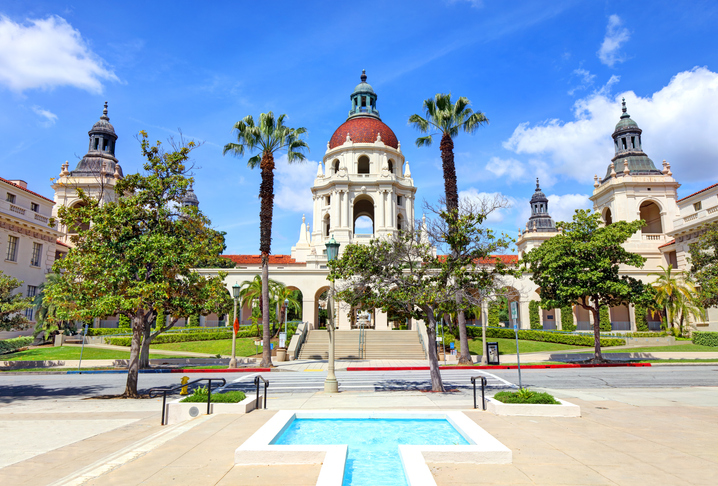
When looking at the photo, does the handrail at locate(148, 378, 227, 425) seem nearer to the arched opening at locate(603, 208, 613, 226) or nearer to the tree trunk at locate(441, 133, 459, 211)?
the tree trunk at locate(441, 133, 459, 211)

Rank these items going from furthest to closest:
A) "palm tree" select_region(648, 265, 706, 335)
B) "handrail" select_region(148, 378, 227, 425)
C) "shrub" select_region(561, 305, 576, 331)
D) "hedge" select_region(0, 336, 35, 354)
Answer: "shrub" select_region(561, 305, 576, 331), "palm tree" select_region(648, 265, 706, 335), "hedge" select_region(0, 336, 35, 354), "handrail" select_region(148, 378, 227, 425)

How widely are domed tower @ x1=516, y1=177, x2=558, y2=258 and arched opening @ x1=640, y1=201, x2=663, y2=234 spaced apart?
60.3 ft

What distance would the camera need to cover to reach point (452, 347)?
1361 inches

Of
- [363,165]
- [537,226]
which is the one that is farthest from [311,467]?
[537,226]

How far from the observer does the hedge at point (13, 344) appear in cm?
3291

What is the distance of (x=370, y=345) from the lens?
121ft

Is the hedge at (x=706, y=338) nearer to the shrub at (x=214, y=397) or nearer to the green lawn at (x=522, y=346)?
the green lawn at (x=522, y=346)

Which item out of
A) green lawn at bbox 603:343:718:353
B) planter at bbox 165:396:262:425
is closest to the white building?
planter at bbox 165:396:262:425

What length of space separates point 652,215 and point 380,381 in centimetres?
5759

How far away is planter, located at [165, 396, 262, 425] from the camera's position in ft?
36.9

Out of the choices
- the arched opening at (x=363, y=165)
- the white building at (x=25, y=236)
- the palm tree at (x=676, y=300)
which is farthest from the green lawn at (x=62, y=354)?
the palm tree at (x=676, y=300)

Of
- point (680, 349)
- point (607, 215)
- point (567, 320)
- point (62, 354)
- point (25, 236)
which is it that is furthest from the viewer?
point (607, 215)

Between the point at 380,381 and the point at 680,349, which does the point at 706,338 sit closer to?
the point at 680,349

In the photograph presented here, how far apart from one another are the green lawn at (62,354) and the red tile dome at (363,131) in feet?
131
